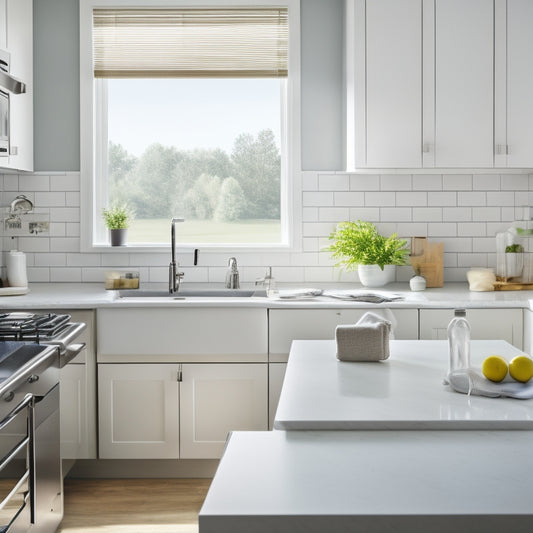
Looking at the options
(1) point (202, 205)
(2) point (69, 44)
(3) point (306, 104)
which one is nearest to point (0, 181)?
(2) point (69, 44)

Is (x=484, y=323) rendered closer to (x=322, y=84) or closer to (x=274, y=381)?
(x=274, y=381)

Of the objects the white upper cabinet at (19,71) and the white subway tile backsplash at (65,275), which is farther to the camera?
the white subway tile backsplash at (65,275)

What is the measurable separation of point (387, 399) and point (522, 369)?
0.37m

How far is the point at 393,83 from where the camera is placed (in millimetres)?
3936

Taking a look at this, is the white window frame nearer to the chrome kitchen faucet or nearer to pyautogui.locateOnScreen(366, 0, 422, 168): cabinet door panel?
the chrome kitchen faucet

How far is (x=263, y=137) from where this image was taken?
447cm

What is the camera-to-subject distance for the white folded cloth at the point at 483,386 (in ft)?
5.80

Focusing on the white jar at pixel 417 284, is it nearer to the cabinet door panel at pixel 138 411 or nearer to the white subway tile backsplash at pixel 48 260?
the cabinet door panel at pixel 138 411

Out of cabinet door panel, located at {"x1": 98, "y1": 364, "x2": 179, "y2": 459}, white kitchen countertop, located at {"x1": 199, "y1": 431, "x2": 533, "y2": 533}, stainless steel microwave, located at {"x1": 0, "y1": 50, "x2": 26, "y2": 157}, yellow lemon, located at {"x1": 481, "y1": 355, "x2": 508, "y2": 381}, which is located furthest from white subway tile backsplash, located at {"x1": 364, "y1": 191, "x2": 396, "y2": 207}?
white kitchen countertop, located at {"x1": 199, "y1": 431, "x2": 533, "y2": 533}

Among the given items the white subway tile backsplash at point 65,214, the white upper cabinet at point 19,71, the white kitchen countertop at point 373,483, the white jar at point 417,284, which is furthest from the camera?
the white subway tile backsplash at point 65,214

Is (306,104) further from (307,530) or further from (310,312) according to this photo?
(307,530)

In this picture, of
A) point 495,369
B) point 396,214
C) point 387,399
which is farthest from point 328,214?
point 387,399

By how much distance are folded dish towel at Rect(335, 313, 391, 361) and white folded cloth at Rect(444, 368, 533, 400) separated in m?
0.33

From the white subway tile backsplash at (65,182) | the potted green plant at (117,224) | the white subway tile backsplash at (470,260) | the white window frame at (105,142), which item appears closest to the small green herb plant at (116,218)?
the potted green plant at (117,224)
